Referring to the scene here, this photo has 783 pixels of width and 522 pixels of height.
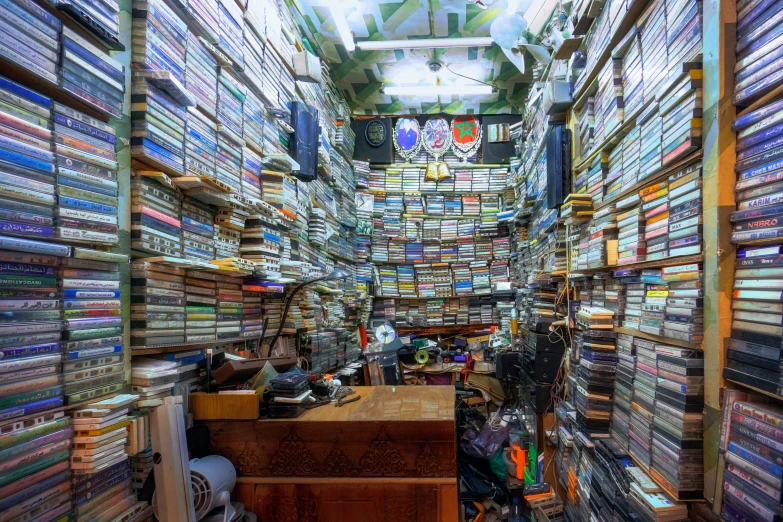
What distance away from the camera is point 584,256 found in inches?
112

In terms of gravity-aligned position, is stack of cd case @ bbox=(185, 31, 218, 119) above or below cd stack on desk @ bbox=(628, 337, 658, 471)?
above

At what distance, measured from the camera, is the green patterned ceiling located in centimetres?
435

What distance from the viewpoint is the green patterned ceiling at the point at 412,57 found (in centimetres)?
435

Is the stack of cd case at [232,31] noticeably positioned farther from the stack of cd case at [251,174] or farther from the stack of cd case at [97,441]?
the stack of cd case at [97,441]

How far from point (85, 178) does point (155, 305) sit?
0.67 metres

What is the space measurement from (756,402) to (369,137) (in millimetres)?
6261

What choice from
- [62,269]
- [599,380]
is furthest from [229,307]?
[599,380]

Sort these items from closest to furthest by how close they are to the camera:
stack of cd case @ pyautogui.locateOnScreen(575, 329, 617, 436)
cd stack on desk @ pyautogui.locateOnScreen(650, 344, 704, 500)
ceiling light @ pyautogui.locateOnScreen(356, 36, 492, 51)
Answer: cd stack on desk @ pyautogui.locateOnScreen(650, 344, 704, 500)
stack of cd case @ pyautogui.locateOnScreen(575, 329, 617, 436)
ceiling light @ pyautogui.locateOnScreen(356, 36, 492, 51)

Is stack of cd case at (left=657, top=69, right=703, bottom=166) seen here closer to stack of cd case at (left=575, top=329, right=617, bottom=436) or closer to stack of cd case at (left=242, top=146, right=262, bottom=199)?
stack of cd case at (left=575, top=329, right=617, bottom=436)

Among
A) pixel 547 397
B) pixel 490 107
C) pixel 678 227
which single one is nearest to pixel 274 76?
pixel 678 227

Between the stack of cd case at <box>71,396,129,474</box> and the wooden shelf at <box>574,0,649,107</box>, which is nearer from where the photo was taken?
the stack of cd case at <box>71,396,129,474</box>

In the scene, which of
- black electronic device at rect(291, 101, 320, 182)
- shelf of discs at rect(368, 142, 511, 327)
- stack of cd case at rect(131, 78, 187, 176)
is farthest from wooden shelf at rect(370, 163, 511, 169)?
stack of cd case at rect(131, 78, 187, 176)

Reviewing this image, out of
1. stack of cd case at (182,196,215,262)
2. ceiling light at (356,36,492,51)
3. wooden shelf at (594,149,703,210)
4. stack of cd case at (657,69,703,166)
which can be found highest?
ceiling light at (356,36,492,51)

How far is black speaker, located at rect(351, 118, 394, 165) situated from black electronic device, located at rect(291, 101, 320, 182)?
9.94 ft
